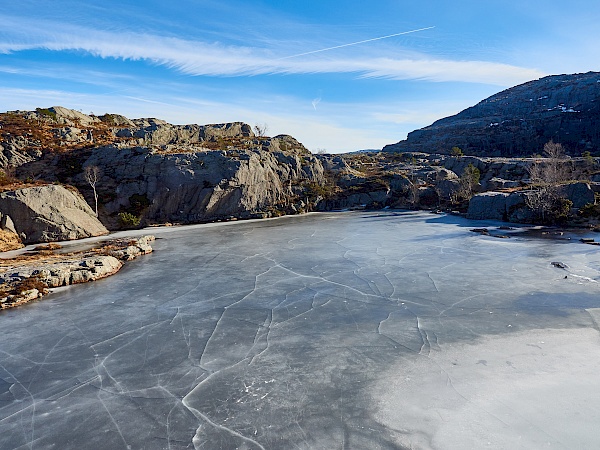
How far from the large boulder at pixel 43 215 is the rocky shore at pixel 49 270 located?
5.19 meters

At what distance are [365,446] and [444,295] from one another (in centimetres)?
967

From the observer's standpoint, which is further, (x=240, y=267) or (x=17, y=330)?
(x=240, y=267)

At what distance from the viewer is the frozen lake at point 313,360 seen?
23.7 ft

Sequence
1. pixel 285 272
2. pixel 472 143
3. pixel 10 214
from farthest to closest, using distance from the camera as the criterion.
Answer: pixel 472 143, pixel 10 214, pixel 285 272

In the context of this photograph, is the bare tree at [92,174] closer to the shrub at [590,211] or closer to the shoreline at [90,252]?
the shoreline at [90,252]

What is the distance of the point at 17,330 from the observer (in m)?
12.9

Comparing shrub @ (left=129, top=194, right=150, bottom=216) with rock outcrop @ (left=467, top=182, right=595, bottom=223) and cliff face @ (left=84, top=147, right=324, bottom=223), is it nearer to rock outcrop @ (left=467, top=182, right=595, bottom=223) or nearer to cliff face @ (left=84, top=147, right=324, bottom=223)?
cliff face @ (left=84, top=147, right=324, bottom=223)

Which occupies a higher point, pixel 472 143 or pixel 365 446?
pixel 472 143

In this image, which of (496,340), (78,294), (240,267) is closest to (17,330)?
(78,294)

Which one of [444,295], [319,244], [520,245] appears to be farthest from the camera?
[319,244]

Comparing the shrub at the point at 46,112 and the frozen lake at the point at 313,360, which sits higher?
the shrub at the point at 46,112

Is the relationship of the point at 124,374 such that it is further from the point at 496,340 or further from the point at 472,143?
the point at 472,143

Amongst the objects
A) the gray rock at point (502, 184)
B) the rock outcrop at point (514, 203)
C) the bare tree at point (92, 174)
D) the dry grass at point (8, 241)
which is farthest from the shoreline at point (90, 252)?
the gray rock at point (502, 184)

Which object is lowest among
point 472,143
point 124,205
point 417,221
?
point 417,221
